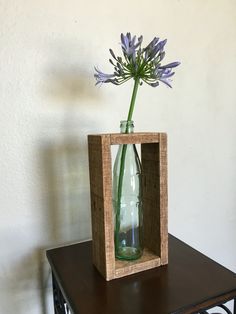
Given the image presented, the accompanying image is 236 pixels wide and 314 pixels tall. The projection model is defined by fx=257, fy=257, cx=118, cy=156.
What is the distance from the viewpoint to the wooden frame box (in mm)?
604

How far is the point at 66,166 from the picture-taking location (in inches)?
33.5

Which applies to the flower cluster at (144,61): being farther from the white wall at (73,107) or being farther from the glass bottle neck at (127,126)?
the white wall at (73,107)

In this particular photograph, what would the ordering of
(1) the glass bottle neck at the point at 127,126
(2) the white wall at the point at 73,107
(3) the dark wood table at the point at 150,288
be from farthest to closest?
(2) the white wall at the point at 73,107 → (1) the glass bottle neck at the point at 127,126 → (3) the dark wood table at the point at 150,288

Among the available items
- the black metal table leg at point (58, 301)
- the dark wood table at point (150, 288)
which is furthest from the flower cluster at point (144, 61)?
the black metal table leg at point (58, 301)

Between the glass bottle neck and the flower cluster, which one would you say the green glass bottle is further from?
the flower cluster

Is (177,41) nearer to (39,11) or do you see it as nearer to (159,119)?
(159,119)

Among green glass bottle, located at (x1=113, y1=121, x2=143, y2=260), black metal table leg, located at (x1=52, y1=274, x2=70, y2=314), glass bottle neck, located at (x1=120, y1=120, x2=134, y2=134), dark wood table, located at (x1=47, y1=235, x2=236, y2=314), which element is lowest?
black metal table leg, located at (x1=52, y1=274, x2=70, y2=314)

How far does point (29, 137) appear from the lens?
79 cm

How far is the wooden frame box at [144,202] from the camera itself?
0.60 metres

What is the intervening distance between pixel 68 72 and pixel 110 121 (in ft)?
0.70

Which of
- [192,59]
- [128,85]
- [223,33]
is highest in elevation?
[223,33]

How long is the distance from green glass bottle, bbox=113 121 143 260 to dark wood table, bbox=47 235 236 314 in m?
0.08

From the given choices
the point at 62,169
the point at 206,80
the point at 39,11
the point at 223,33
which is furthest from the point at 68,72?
the point at 223,33

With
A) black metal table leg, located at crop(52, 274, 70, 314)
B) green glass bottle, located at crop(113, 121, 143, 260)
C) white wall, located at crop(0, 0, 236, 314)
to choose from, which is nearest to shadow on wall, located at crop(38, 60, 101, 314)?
white wall, located at crop(0, 0, 236, 314)
